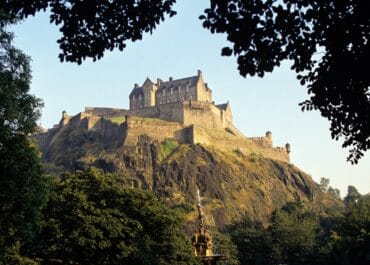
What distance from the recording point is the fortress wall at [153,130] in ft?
345

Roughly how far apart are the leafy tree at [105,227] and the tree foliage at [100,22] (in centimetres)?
2047

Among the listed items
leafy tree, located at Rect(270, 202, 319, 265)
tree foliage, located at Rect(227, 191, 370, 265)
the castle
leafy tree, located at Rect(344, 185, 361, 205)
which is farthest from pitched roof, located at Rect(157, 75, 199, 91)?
leafy tree, located at Rect(270, 202, 319, 265)

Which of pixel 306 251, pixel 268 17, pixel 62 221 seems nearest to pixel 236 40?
pixel 268 17

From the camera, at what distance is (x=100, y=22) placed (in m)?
9.34

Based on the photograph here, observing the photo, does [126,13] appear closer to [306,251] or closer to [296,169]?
[306,251]

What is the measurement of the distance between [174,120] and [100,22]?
10423 cm

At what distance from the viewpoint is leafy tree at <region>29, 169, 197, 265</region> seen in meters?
31.1

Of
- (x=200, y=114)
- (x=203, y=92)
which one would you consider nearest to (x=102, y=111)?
(x=200, y=114)

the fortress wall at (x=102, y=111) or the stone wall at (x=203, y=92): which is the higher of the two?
the stone wall at (x=203, y=92)

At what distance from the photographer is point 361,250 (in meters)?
48.6

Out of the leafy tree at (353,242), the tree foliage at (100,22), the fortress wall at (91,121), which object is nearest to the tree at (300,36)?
the tree foliage at (100,22)

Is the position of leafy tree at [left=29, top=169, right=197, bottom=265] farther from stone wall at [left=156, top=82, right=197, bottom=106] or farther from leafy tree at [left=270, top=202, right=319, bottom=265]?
stone wall at [left=156, top=82, right=197, bottom=106]

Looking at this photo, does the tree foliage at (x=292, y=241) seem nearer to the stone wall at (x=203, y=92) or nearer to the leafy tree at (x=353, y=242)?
the leafy tree at (x=353, y=242)

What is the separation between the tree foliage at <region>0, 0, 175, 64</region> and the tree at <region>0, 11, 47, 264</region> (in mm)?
10044
